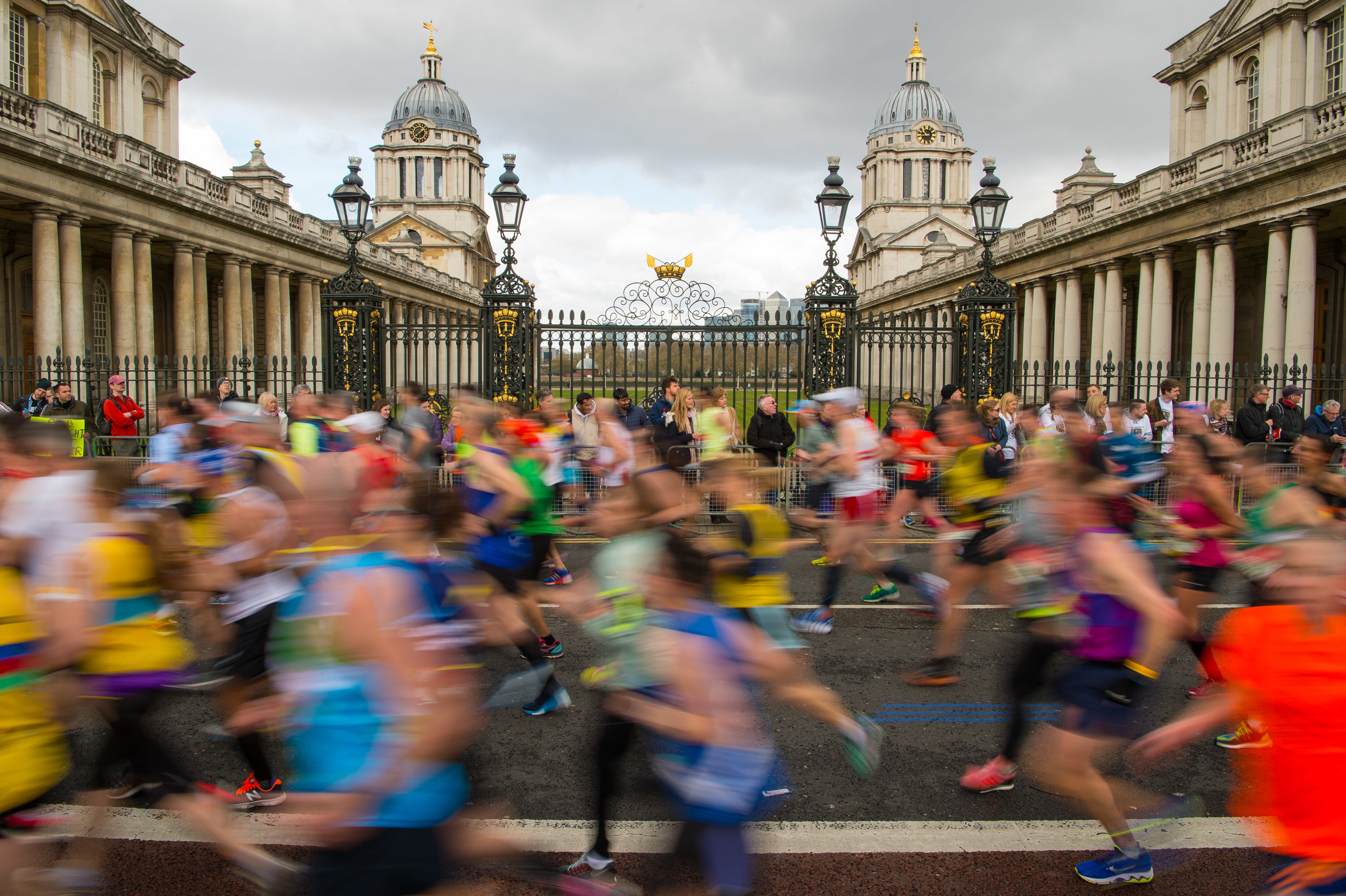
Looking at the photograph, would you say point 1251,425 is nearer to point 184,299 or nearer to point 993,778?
point 993,778

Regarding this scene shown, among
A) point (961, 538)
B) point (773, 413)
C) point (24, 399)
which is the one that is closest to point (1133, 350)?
point (773, 413)

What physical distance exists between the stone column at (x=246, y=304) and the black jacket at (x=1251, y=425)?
26308mm

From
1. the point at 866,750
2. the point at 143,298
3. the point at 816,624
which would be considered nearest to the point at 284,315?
the point at 143,298

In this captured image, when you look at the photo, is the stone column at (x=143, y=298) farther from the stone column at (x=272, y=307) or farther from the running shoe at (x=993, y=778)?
the running shoe at (x=993, y=778)

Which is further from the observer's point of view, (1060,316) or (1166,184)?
(1060,316)

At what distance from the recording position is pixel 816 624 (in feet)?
23.0

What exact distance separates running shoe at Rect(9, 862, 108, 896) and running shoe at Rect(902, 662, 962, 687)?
4.67 metres

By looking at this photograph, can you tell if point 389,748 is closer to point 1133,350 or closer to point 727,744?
point 727,744

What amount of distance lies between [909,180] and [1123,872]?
80176 millimetres

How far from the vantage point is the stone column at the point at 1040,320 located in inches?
1267

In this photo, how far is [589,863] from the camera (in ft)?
11.5

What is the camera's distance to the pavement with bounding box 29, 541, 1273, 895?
3.50 m

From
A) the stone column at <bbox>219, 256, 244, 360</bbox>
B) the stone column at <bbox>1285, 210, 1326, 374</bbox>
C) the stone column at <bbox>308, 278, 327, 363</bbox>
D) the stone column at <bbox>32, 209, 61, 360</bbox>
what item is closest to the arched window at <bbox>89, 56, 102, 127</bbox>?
the stone column at <bbox>219, 256, 244, 360</bbox>

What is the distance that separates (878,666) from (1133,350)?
28200 mm
